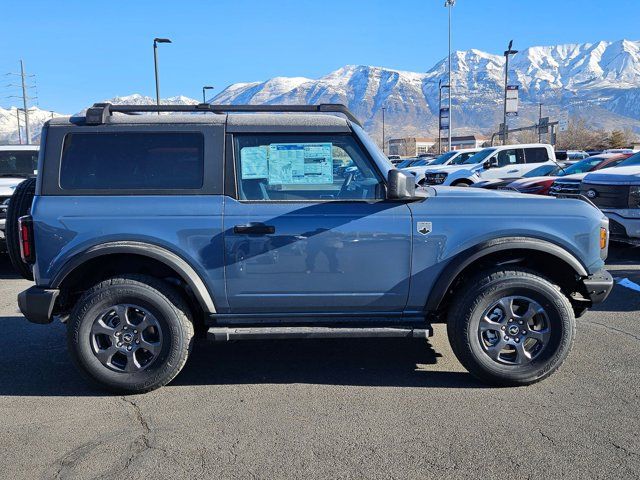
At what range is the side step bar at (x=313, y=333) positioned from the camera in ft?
13.4

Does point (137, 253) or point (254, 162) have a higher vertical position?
point (254, 162)

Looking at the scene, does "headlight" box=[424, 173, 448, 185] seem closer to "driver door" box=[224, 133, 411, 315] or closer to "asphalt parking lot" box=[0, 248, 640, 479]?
"asphalt parking lot" box=[0, 248, 640, 479]

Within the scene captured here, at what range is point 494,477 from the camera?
10.0 feet

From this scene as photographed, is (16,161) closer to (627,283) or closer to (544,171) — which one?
(627,283)

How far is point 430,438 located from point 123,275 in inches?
95.8

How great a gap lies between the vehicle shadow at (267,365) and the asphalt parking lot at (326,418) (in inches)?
0.7

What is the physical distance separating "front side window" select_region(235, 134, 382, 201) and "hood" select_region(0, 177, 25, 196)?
611 centimetres

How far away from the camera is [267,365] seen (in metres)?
4.73

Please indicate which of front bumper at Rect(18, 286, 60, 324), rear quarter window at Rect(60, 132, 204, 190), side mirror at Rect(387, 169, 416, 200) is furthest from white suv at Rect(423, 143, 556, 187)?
front bumper at Rect(18, 286, 60, 324)

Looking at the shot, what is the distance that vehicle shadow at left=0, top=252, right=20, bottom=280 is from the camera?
336 inches

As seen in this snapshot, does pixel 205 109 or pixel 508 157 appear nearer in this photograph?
pixel 205 109

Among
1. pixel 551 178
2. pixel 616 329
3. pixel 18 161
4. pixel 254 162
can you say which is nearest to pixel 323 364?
pixel 254 162

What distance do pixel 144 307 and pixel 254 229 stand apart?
98 cm

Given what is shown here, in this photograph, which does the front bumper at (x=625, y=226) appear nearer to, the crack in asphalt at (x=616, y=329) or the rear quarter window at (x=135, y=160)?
the crack in asphalt at (x=616, y=329)
